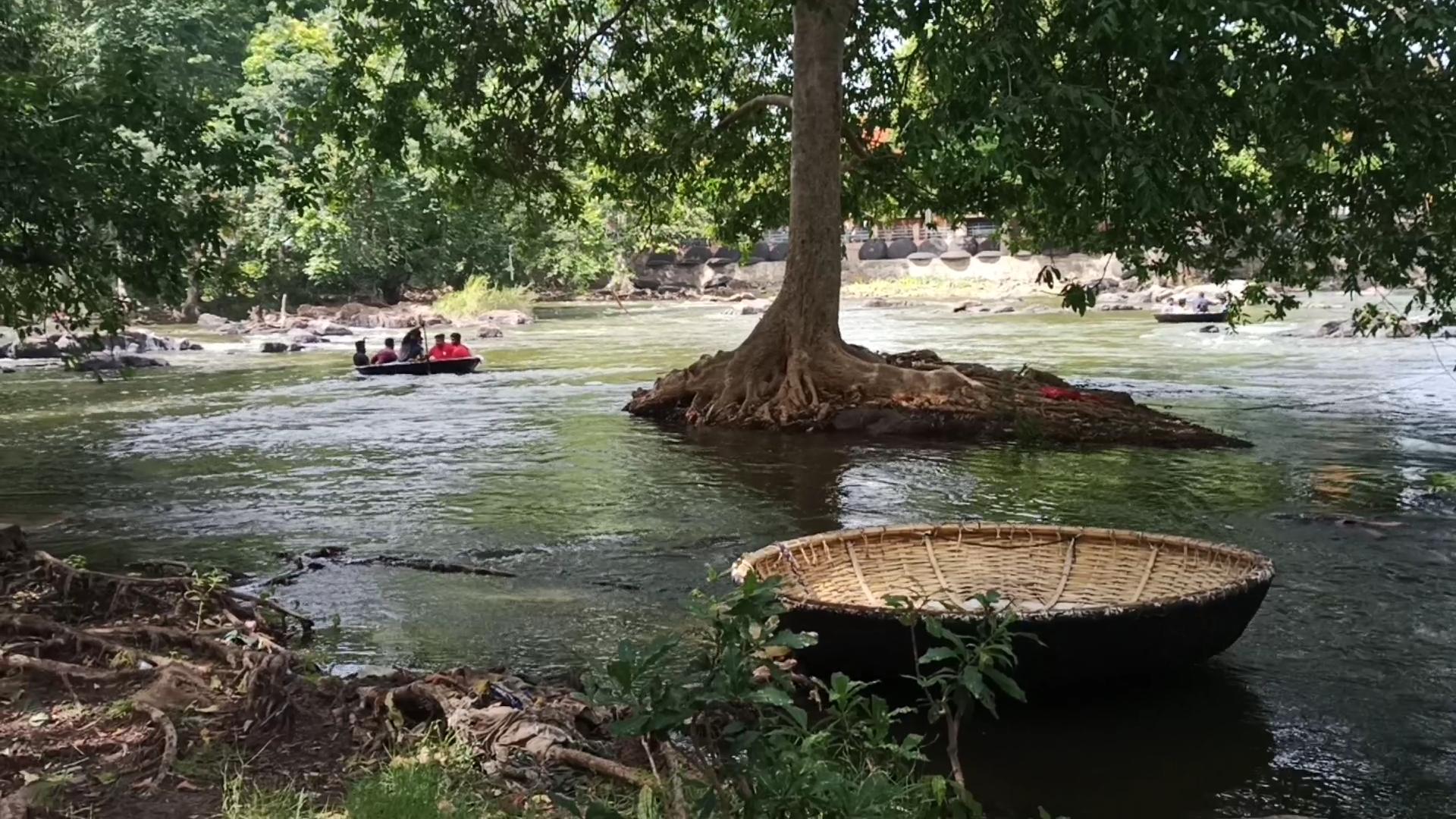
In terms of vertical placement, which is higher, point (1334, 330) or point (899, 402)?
point (1334, 330)

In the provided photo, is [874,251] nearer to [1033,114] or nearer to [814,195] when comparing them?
[814,195]

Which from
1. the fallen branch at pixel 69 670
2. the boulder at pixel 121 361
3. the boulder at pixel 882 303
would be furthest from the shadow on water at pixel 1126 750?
the boulder at pixel 882 303

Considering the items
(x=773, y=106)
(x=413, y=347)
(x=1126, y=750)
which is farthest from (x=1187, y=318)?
(x=1126, y=750)

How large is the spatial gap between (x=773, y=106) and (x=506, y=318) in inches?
931

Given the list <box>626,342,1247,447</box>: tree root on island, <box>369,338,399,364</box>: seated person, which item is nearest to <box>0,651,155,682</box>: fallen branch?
<box>626,342,1247,447</box>: tree root on island

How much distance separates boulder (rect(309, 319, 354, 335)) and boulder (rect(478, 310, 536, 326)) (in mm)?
4245

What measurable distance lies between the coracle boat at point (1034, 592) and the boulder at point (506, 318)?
33452 mm

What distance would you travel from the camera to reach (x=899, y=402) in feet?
48.5

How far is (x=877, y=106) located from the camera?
18.3m

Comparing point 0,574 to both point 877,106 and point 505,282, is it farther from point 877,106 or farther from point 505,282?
point 505,282

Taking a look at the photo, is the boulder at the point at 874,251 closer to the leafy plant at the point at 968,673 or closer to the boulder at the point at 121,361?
the boulder at the point at 121,361

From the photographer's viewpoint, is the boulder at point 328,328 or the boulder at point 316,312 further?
the boulder at point 316,312

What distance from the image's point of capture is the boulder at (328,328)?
35.5m

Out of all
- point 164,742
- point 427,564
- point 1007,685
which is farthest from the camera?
point 427,564
